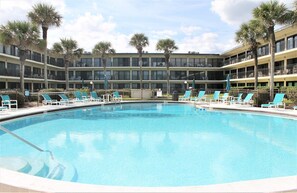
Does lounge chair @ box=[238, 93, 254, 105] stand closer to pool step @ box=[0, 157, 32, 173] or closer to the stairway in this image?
the stairway

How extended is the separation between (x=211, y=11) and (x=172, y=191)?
17201 millimetres

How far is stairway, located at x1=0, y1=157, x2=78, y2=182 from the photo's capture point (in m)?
5.75

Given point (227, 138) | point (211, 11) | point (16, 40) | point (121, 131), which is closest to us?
point (227, 138)

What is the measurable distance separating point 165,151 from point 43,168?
11.6ft

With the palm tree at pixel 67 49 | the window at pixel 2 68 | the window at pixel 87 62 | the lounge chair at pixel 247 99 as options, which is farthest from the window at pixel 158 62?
the lounge chair at pixel 247 99

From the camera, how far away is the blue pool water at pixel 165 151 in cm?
606

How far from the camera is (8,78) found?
110ft

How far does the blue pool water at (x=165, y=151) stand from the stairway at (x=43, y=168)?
189 mm

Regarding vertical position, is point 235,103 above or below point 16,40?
below

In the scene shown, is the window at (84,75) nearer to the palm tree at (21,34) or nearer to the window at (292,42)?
the palm tree at (21,34)

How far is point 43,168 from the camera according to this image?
6164mm

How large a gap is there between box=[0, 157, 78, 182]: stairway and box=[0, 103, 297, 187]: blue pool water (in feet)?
0.62

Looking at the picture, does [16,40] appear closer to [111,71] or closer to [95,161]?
[95,161]

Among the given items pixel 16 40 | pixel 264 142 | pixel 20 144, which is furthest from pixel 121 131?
pixel 16 40
